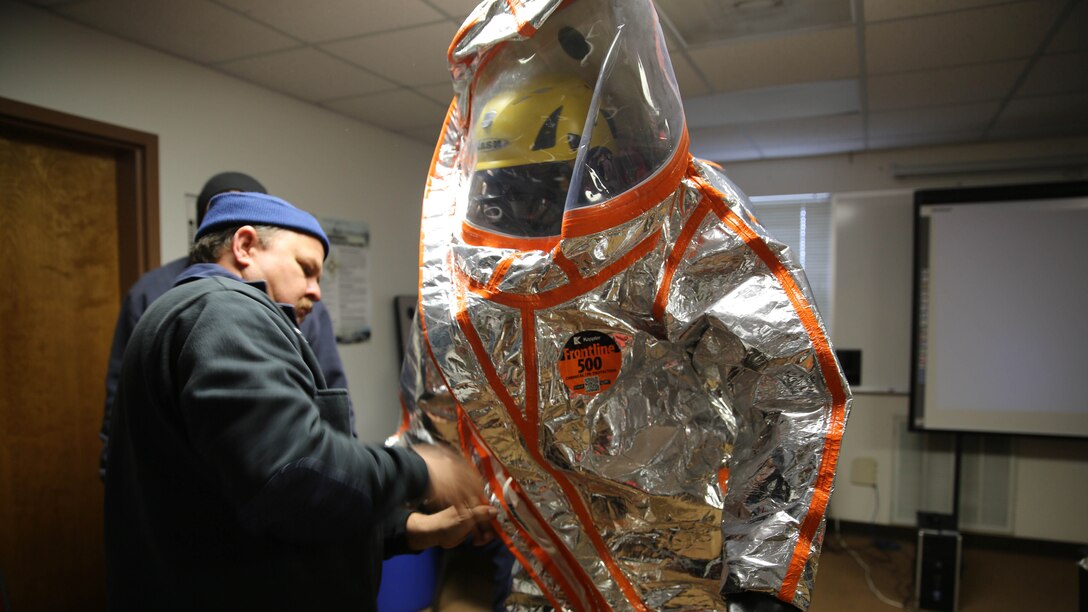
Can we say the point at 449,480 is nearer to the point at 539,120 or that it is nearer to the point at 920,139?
the point at 539,120

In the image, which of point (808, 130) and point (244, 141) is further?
point (808, 130)

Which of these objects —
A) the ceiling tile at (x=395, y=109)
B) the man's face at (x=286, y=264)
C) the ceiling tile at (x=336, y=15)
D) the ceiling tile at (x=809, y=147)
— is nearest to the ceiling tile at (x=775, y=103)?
the ceiling tile at (x=809, y=147)

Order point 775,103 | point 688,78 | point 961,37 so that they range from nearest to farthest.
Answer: point 961,37
point 688,78
point 775,103

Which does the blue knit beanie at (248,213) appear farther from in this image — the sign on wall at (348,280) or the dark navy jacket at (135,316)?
the sign on wall at (348,280)

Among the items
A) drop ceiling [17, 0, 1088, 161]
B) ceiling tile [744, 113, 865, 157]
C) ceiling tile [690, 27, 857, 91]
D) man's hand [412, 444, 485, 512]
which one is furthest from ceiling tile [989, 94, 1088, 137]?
man's hand [412, 444, 485, 512]

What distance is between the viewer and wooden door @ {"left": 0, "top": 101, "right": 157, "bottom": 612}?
218 centimetres

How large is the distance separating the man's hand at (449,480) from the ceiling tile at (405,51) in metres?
1.79

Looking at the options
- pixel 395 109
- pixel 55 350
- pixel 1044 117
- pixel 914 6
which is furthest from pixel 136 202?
pixel 1044 117

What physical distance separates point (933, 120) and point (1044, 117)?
1.78 ft

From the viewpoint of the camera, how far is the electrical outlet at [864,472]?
3938mm

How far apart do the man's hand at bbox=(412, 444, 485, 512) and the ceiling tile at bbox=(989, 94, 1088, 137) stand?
3.42m

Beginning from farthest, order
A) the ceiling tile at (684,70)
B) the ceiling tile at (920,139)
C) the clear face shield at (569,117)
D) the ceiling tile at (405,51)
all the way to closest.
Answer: the ceiling tile at (920,139), the ceiling tile at (684,70), the ceiling tile at (405,51), the clear face shield at (569,117)

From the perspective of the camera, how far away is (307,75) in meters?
2.84

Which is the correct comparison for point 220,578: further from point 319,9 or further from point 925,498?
point 925,498
